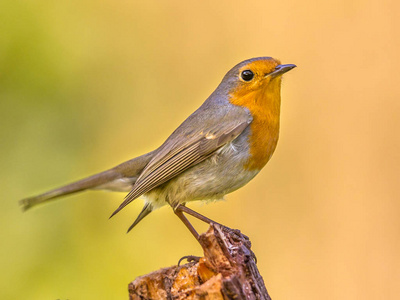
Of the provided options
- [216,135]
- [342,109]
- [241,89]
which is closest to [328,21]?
[342,109]

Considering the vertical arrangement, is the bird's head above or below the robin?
above

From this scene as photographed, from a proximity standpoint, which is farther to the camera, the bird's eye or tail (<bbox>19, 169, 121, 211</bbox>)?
tail (<bbox>19, 169, 121, 211</bbox>)

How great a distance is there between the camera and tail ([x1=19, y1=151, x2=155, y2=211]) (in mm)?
4777

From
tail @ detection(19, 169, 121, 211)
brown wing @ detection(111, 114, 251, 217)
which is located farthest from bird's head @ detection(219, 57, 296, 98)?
tail @ detection(19, 169, 121, 211)

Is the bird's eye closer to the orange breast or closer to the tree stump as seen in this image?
the orange breast

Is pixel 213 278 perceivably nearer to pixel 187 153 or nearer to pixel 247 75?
pixel 187 153

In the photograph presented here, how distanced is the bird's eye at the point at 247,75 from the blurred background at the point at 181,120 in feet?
4.95

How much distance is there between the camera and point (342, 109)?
591 centimetres

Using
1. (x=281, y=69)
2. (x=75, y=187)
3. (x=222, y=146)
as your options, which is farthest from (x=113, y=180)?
(x=281, y=69)

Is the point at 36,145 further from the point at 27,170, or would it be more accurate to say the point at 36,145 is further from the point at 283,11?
the point at 283,11

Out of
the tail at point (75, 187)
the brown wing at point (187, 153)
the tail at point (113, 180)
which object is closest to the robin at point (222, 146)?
the brown wing at point (187, 153)

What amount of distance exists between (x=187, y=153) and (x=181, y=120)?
1.82m

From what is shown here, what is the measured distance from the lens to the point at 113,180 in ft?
16.0

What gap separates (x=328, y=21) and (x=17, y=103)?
3.26 m
